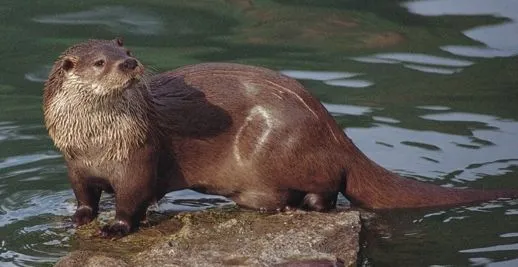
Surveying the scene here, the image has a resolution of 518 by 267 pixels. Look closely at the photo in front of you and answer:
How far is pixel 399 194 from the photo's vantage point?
6457mm

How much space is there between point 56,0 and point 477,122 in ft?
12.6

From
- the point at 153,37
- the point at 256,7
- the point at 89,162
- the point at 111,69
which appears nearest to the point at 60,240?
the point at 89,162

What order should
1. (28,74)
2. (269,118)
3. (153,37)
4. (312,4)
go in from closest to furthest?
(269,118)
(28,74)
(153,37)
(312,4)

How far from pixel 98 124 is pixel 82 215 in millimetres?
467

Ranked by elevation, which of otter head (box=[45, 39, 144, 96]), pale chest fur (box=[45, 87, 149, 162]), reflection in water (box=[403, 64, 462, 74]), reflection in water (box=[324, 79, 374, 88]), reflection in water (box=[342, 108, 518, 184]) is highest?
otter head (box=[45, 39, 144, 96])

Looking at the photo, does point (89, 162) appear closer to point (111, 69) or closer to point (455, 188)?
point (111, 69)

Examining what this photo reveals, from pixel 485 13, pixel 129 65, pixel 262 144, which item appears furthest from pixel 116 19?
pixel 129 65

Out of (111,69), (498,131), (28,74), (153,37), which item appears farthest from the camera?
(153,37)

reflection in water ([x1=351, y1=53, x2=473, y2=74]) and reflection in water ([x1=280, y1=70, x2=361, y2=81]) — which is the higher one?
reflection in water ([x1=351, y1=53, x2=473, y2=74])

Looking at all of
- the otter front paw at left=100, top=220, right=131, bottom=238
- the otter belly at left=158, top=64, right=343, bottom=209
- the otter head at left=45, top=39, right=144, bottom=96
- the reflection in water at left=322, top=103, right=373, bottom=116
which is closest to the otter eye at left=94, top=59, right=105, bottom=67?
the otter head at left=45, top=39, right=144, bottom=96

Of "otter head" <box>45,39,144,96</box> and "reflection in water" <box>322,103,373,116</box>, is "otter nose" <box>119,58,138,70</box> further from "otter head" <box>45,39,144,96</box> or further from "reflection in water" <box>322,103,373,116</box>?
"reflection in water" <box>322,103,373,116</box>

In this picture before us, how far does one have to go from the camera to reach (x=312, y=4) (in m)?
10.3

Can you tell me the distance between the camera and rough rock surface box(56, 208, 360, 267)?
5676 millimetres

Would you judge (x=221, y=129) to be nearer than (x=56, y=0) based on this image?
Yes
